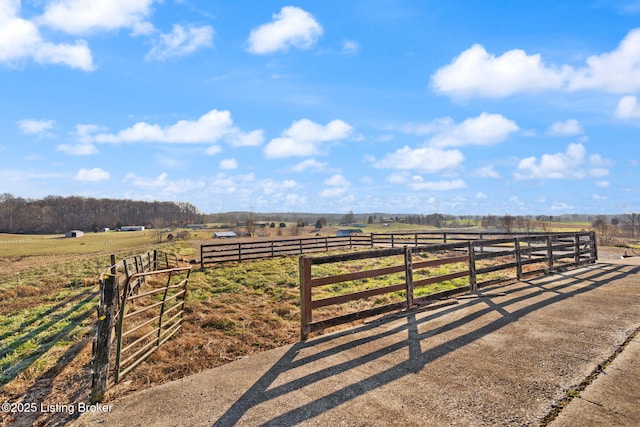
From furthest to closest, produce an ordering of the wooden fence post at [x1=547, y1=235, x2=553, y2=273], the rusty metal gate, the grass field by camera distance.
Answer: the wooden fence post at [x1=547, y1=235, x2=553, y2=273] → the grass field → the rusty metal gate

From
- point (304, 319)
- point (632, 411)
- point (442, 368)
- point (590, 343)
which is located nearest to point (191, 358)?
point (304, 319)

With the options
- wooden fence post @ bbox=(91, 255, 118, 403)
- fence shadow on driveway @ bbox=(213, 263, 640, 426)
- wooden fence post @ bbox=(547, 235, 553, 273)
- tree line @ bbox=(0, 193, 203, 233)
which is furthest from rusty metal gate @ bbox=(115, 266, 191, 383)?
tree line @ bbox=(0, 193, 203, 233)

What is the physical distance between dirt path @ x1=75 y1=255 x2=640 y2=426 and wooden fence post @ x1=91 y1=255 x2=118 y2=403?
0.31 metres

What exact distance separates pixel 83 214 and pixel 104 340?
168196 mm

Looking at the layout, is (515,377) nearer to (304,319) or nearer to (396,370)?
(396,370)

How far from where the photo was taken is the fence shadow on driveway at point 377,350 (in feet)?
10.9

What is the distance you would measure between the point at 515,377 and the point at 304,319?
2.82m

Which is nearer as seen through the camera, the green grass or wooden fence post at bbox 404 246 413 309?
wooden fence post at bbox 404 246 413 309

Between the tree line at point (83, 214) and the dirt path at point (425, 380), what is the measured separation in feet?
414

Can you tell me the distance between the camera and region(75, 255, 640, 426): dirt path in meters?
3.04

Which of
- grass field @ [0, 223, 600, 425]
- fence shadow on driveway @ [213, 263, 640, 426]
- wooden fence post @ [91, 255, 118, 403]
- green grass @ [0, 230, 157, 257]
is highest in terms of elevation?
wooden fence post @ [91, 255, 118, 403]

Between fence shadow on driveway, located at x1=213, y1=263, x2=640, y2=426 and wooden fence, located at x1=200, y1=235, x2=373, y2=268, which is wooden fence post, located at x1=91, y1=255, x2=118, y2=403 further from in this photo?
wooden fence, located at x1=200, y1=235, x2=373, y2=268

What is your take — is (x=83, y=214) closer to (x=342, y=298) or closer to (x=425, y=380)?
(x=342, y=298)

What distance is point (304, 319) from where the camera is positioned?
17.1 ft
